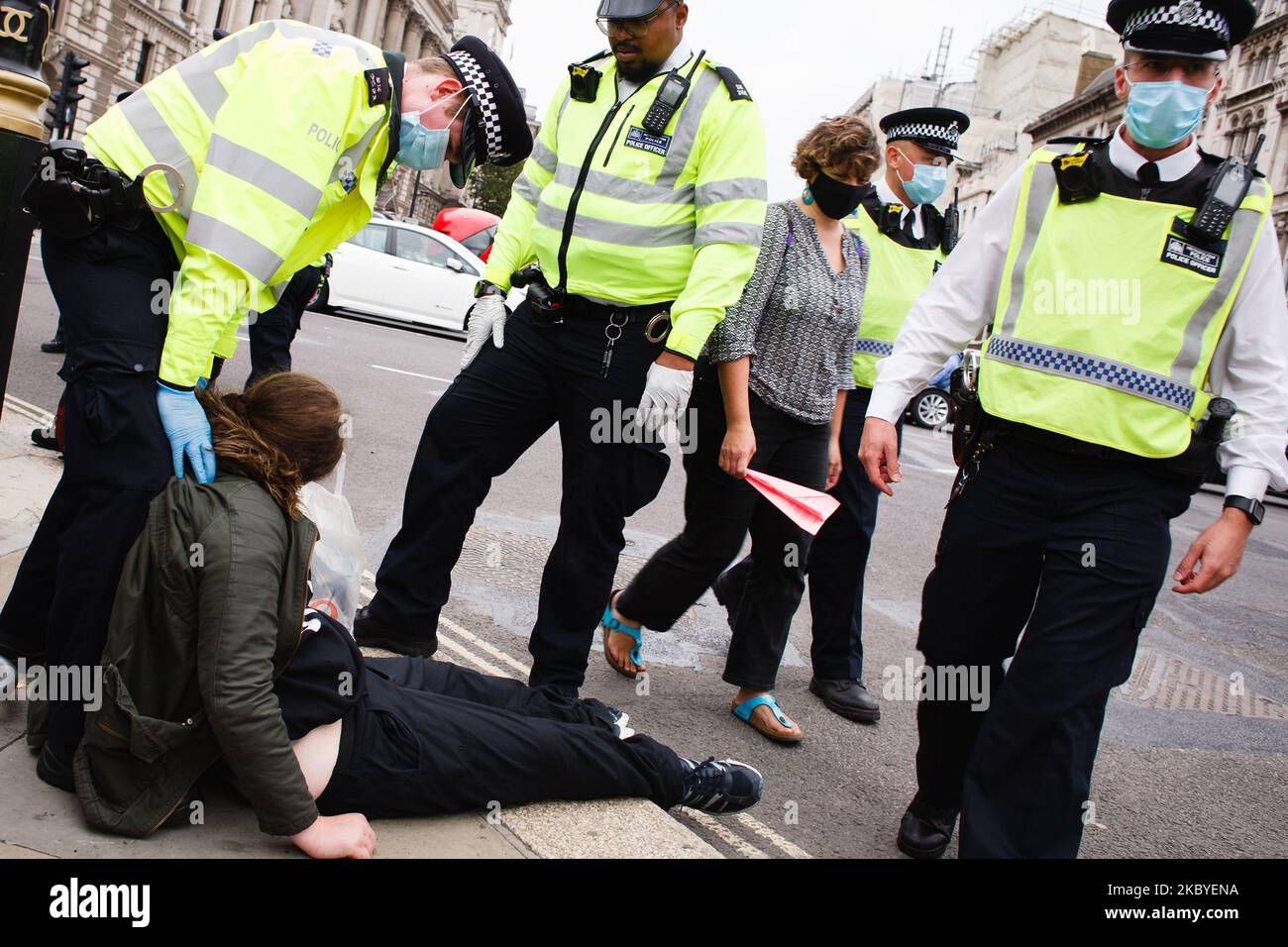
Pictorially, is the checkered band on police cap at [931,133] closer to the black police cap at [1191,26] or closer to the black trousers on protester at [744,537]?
the black trousers on protester at [744,537]

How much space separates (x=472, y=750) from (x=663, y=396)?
3.53 feet

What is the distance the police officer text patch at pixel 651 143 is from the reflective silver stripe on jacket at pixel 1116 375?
1.16m

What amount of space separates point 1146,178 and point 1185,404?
0.53 m

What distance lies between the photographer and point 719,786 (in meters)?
2.96

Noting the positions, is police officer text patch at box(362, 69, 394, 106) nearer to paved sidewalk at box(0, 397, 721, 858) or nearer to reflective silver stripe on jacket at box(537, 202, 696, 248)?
reflective silver stripe on jacket at box(537, 202, 696, 248)

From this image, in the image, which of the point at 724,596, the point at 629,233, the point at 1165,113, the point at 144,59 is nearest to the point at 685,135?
the point at 629,233

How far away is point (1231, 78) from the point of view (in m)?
38.3

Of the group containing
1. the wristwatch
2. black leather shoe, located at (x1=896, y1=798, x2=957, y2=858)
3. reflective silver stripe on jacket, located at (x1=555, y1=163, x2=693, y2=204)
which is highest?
reflective silver stripe on jacket, located at (x1=555, y1=163, x2=693, y2=204)

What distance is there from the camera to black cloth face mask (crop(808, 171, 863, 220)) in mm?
3826

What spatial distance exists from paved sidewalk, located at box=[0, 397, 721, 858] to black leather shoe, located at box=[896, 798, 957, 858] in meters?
0.77

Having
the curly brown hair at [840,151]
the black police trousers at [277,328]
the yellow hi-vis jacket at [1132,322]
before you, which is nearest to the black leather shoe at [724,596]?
the curly brown hair at [840,151]

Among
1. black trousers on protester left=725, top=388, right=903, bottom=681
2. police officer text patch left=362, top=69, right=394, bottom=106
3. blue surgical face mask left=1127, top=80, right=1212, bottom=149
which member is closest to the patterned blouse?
black trousers on protester left=725, top=388, right=903, bottom=681

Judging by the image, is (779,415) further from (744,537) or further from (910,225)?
(910,225)
